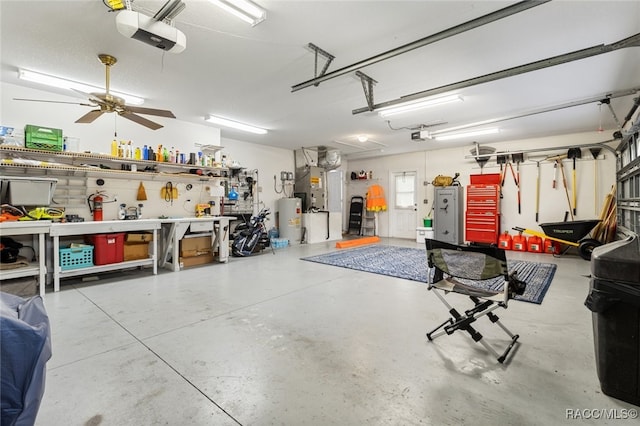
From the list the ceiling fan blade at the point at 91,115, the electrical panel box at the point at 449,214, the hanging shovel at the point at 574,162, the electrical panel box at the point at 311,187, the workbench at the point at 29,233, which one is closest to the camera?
the workbench at the point at 29,233

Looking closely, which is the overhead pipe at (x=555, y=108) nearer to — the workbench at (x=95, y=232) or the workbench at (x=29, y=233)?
the workbench at (x=95, y=232)

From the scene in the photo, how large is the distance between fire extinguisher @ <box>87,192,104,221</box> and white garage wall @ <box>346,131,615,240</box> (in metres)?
7.75

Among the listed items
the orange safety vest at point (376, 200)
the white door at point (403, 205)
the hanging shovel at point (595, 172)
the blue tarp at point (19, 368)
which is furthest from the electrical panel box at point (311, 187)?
the blue tarp at point (19, 368)

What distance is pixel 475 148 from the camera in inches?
299

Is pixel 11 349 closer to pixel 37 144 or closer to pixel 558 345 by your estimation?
pixel 558 345

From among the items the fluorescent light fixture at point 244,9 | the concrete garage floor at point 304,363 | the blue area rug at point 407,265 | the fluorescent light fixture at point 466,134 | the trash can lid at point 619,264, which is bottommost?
the concrete garage floor at point 304,363

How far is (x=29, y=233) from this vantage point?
3.51 meters

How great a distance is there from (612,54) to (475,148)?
15.0 ft

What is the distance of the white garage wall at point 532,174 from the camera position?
6.33 m

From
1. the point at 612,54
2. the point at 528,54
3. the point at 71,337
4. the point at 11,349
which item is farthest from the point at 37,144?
the point at 612,54

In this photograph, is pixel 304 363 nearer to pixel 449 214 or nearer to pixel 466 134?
pixel 466 134

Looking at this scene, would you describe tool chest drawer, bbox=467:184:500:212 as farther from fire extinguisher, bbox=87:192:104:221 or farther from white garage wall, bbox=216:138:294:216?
fire extinguisher, bbox=87:192:104:221

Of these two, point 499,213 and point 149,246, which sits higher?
point 499,213

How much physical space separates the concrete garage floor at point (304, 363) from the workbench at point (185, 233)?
1.39 meters
